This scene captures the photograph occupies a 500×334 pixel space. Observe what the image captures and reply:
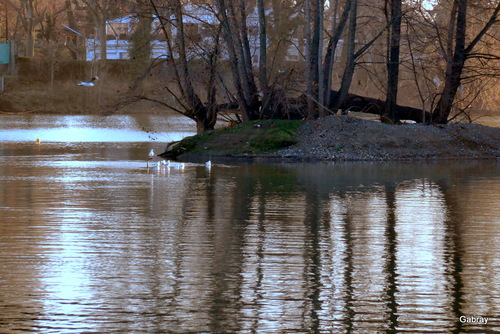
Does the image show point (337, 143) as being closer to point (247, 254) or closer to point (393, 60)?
point (393, 60)

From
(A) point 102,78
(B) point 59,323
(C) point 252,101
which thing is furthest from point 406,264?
(A) point 102,78

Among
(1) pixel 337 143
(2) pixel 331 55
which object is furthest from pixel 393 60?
(1) pixel 337 143

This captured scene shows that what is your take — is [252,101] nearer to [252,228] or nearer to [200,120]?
[200,120]

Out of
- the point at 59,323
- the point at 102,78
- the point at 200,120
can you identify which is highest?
the point at 102,78

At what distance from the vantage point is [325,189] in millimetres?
18266

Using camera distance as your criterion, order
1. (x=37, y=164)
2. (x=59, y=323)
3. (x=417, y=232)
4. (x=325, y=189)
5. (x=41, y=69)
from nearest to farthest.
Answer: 1. (x=59, y=323)
2. (x=417, y=232)
3. (x=325, y=189)
4. (x=37, y=164)
5. (x=41, y=69)

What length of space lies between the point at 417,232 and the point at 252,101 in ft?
62.3

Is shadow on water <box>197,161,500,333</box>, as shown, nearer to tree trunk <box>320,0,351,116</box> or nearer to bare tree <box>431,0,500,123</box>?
tree trunk <box>320,0,351,116</box>

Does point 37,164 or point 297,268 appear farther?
point 37,164

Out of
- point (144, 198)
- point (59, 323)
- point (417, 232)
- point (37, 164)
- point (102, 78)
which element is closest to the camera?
point (59, 323)

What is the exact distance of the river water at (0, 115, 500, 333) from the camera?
25.9 feet

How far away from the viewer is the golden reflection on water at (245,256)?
26.0 ft

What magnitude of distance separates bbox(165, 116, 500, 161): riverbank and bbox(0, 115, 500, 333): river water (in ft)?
22.0

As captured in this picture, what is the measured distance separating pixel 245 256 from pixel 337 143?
58.9 feet
